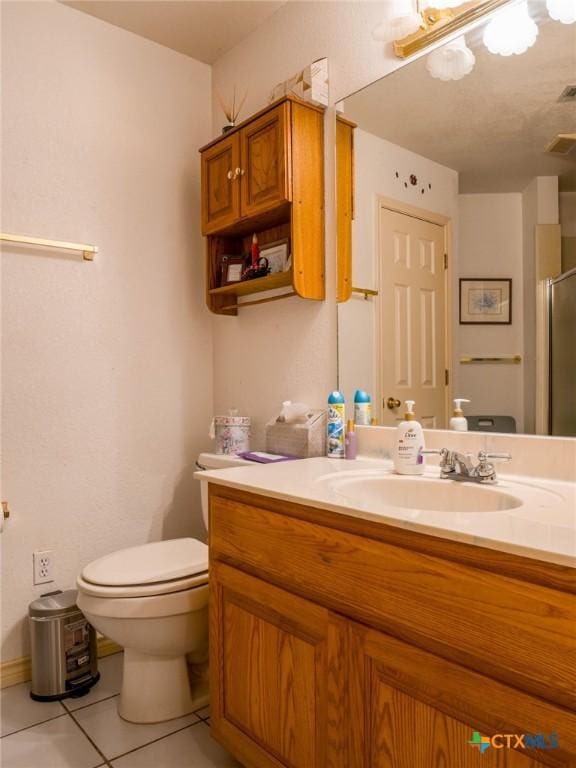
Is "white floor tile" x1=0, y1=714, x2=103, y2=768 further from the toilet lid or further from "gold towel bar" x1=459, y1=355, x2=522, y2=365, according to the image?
"gold towel bar" x1=459, y1=355, x2=522, y2=365

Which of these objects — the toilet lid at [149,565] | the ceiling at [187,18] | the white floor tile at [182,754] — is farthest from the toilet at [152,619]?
the ceiling at [187,18]

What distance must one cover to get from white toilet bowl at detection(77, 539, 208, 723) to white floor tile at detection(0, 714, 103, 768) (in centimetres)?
15

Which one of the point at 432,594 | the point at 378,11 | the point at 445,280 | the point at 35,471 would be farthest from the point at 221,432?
the point at 378,11

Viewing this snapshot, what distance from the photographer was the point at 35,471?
6.42 feet

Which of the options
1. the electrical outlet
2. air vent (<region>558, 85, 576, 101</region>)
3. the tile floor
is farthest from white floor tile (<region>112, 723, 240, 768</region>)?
air vent (<region>558, 85, 576, 101</region>)

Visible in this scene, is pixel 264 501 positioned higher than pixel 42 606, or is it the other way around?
pixel 264 501

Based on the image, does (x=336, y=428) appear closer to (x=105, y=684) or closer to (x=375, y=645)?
(x=375, y=645)

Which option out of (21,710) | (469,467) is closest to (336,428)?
(469,467)

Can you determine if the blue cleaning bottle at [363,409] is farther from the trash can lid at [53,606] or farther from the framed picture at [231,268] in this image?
the trash can lid at [53,606]

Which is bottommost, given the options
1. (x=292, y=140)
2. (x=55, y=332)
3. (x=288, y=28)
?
(x=55, y=332)

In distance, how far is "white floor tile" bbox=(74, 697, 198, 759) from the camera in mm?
1541

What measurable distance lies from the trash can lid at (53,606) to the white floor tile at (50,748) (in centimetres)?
32

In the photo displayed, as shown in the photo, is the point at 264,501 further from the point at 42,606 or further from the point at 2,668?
the point at 2,668

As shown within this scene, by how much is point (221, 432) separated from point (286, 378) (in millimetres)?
337
